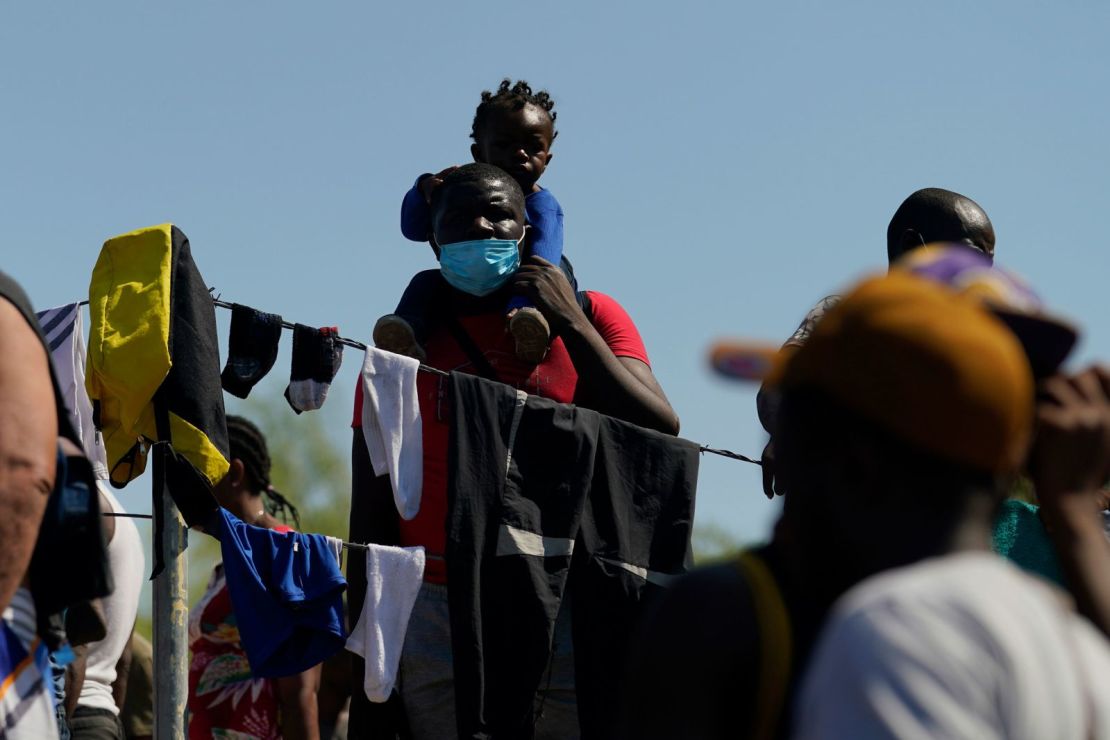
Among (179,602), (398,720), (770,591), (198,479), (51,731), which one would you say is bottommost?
(398,720)

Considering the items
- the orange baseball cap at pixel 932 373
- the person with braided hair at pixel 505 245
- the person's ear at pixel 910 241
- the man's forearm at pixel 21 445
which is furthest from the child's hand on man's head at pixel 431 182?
the orange baseball cap at pixel 932 373

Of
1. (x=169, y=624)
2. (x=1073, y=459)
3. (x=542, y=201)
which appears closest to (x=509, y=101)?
(x=542, y=201)

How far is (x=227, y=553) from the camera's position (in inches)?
215

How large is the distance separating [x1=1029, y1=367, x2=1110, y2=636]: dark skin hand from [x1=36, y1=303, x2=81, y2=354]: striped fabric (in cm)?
404

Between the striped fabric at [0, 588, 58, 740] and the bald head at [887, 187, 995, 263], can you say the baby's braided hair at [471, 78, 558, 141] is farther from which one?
the striped fabric at [0, 588, 58, 740]

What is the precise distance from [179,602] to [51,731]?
2.52 metres

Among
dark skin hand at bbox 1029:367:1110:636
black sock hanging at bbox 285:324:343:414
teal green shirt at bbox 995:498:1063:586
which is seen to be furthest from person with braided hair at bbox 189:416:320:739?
dark skin hand at bbox 1029:367:1110:636

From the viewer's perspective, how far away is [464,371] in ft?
19.4

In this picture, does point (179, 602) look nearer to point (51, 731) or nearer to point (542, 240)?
point (542, 240)

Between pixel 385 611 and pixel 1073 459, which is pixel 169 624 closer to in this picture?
pixel 385 611

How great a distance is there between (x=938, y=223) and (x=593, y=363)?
4.24 feet

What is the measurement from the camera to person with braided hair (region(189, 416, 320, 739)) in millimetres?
6617

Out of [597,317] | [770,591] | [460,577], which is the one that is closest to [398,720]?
[460,577]

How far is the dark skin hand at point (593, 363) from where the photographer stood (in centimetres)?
572
